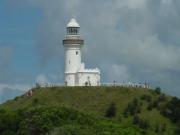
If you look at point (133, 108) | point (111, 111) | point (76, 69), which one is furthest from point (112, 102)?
point (76, 69)

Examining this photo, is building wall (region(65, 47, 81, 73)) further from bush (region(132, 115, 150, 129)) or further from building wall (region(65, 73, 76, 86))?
bush (region(132, 115, 150, 129))

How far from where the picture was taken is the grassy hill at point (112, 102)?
168 meters

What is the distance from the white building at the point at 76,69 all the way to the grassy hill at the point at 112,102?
3306mm

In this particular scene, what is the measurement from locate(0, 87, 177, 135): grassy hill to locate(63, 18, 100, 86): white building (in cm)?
331

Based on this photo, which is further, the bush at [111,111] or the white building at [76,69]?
the white building at [76,69]

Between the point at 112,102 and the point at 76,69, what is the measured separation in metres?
12.7

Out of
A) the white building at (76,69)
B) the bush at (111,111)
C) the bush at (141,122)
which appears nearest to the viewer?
the bush at (141,122)

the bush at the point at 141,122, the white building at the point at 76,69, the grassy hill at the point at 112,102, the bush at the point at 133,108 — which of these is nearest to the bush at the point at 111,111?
the grassy hill at the point at 112,102

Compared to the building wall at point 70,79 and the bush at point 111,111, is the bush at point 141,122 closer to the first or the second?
the bush at point 111,111

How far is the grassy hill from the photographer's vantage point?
168 m

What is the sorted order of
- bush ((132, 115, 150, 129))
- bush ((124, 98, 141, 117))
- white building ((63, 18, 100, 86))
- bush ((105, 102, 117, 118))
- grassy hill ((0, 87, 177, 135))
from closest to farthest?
bush ((132, 115, 150, 129)) → grassy hill ((0, 87, 177, 135)) → bush ((124, 98, 141, 117)) → bush ((105, 102, 117, 118)) → white building ((63, 18, 100, 86))

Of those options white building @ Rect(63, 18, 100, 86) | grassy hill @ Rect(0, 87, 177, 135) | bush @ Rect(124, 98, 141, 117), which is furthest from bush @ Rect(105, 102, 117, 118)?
white building @ Rect(63, 18, 100, 86)

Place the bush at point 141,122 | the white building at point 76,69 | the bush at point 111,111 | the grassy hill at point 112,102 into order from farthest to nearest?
the white building at point 76,69
the bush at point 111,111
the grassy hill at point 112,102
the bush at point 141,122

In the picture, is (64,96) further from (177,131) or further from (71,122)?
(71,122)
